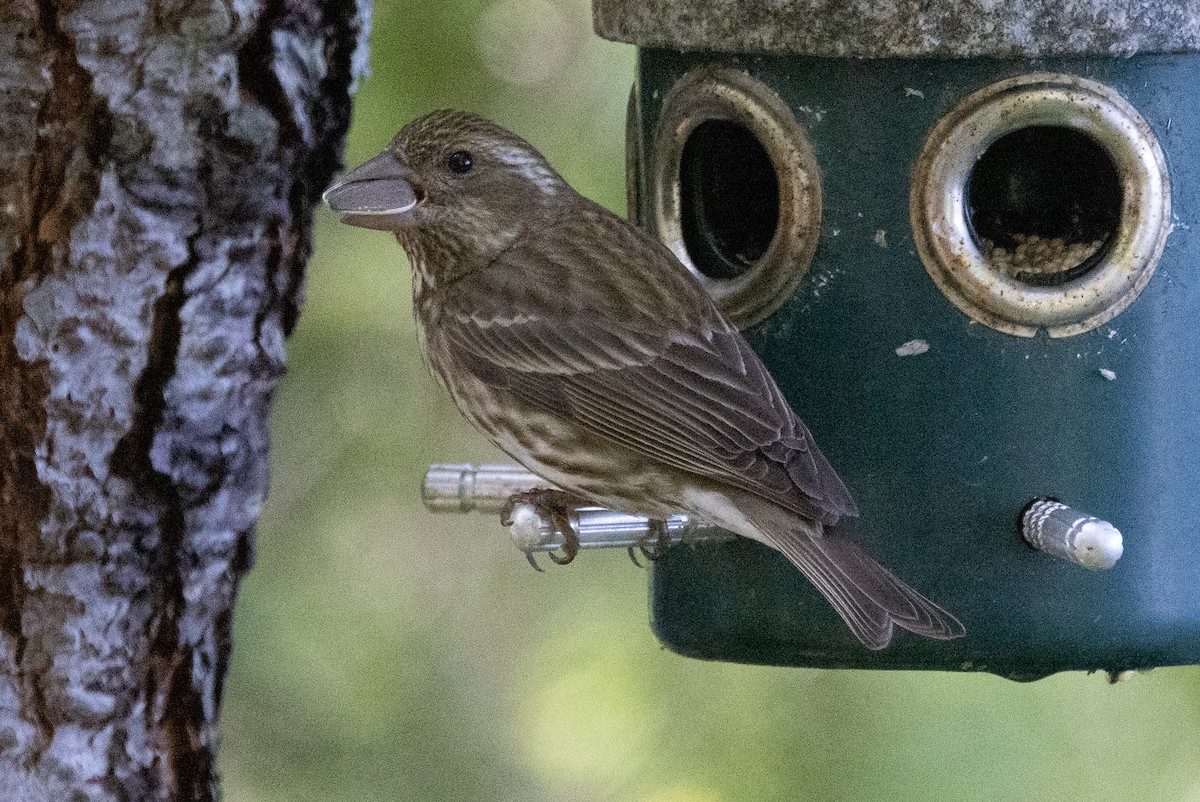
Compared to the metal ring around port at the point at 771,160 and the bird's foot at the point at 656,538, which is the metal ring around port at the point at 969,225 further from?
the bird's foot at the point at 656,538

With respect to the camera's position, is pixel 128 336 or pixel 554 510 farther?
pixel 554 510

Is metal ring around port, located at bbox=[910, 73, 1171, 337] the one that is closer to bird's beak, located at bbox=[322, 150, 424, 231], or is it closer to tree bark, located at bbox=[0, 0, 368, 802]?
bird's beak, located at bbox=[322, 150, 424, 231]

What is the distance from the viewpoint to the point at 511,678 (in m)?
6.24

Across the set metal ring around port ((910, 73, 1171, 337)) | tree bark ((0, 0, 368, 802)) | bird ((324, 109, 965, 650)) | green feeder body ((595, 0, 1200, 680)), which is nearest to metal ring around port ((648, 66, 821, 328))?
green feeder body ((595, 0, 1200, 680))

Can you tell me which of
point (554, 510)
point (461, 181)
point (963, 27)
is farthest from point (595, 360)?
point (963, 27)

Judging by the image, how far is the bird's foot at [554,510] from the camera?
4113 millimetres

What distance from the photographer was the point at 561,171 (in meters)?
5.95

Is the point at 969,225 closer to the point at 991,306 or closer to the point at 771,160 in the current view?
the point at 991,306

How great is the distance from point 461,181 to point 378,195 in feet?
1.01

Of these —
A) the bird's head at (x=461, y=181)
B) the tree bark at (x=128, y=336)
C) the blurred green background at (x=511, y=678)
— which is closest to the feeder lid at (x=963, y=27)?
the bird's head at (x=461, y=181)

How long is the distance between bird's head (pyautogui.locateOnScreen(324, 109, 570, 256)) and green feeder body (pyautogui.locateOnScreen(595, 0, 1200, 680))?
501 mm

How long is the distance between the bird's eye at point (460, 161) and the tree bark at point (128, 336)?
74 cm

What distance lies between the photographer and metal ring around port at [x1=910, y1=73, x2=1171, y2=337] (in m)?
Answer: 4.14

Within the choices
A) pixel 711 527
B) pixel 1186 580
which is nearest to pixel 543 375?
pixel 711 527
